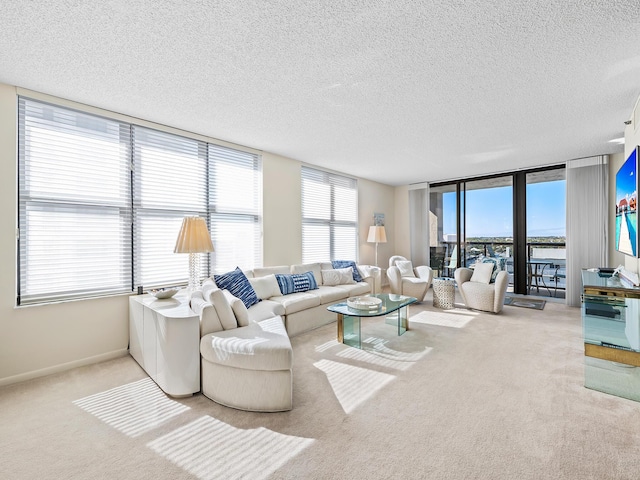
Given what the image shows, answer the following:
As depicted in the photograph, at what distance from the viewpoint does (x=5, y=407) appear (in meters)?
2.34

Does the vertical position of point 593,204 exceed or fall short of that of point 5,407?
it exceeds it

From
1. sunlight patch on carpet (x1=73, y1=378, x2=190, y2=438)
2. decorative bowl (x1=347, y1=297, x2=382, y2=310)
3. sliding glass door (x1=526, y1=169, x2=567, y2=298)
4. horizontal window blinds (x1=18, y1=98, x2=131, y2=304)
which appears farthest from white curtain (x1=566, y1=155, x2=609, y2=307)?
horizontal window blinds (x1=18, y1=98, x2=131, y2=304)

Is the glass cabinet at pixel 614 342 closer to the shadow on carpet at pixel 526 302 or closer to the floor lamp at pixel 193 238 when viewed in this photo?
the shadow on carpet at pixel 526 302

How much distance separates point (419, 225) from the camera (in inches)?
300

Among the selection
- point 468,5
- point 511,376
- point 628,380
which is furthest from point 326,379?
point 468,5

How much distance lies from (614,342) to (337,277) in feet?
11.2

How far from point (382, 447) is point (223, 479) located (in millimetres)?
897

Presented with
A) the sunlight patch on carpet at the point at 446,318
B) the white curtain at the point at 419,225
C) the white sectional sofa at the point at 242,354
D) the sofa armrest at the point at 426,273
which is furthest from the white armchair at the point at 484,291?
the white sectional sofa at the point at 242,354

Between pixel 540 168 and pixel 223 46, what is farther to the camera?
pixel 540 168

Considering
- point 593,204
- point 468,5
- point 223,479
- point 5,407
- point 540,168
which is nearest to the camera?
point 223,479

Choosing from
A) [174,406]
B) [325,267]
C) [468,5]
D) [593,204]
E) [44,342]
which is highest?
[468,5]

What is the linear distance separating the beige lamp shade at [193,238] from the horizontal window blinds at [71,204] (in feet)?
2.37

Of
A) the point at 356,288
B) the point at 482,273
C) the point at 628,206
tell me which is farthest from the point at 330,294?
the point at 628,206

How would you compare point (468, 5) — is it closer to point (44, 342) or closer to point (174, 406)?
point (174, 406)
